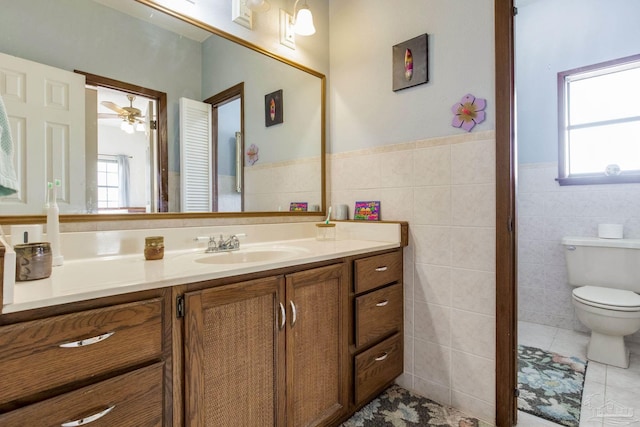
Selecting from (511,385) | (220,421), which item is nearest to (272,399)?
(220,421)

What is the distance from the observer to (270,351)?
1.10m

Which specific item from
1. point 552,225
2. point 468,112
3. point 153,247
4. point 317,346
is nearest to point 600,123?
point 552,225

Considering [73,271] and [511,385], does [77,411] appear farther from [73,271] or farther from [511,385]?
[511,385]

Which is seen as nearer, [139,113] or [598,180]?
[139,113]

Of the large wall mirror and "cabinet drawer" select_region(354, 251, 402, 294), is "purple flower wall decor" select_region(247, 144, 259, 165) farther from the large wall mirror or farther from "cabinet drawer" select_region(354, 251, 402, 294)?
"cabinet drawer" select_region(354, 251, 402, 294)

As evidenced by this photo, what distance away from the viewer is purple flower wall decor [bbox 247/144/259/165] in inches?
66.7

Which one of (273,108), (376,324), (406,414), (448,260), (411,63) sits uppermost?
(411,63)

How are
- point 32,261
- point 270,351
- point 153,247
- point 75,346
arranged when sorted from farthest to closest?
point 153,247
point 270,351
point 32,261
point 75,346

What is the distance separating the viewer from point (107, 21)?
1.23 m

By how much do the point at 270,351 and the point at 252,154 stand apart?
1023mm

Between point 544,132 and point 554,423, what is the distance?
6.89 feet

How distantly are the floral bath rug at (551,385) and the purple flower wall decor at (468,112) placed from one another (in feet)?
4.53

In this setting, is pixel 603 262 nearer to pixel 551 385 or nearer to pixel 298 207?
A: pixel 551 385

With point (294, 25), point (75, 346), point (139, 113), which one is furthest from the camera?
point (294, 25)
